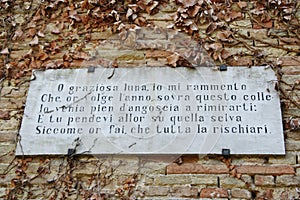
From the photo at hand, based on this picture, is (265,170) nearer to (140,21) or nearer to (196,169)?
(196,169)

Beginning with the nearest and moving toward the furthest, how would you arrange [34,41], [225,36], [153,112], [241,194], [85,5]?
[241,194]
[153,112]
[225,36]
[34,41]
[85,5]

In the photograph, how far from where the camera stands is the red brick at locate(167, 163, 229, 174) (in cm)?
286

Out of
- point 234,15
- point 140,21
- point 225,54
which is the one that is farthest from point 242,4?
point 140,21

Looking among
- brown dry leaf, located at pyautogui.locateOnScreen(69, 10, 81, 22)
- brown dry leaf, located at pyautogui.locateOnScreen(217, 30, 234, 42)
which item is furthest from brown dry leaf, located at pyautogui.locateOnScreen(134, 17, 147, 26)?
brown dry leaf, located at pyautogui.locateOnScreen(217, 30, 234, 42)

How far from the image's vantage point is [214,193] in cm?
279

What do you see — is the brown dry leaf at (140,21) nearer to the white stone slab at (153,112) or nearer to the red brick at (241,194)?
the white stone slab at (153,112)

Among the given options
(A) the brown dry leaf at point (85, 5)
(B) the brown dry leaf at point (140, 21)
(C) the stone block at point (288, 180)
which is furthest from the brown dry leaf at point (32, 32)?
(C) the stone block at point (288, 180)

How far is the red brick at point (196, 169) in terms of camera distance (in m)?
2.86

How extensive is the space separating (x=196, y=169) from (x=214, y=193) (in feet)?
0.61

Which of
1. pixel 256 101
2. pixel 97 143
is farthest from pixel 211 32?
pixel 97 143

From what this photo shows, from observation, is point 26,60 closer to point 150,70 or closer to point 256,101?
point 150,70

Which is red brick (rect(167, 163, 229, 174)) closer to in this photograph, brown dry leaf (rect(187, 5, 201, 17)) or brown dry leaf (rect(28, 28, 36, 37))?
brown dry leaf (rect(187, 5, 201, 17))

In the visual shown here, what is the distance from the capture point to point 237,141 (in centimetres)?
289

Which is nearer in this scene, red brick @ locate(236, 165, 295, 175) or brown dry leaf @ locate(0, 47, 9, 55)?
red brick @ locate(236, 165, 295, 175)
